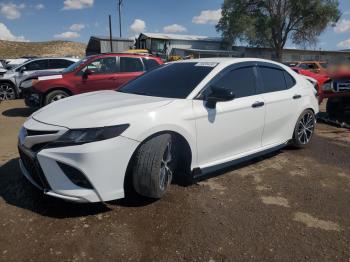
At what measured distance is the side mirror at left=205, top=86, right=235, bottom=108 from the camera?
12.5ft

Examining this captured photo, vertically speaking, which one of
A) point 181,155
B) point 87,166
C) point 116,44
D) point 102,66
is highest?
point 116,44

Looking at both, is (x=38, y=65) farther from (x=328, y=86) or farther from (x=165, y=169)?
(x=165, y=169)

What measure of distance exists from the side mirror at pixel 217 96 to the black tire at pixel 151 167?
68 cm

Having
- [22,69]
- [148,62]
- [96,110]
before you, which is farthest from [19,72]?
[96,110]

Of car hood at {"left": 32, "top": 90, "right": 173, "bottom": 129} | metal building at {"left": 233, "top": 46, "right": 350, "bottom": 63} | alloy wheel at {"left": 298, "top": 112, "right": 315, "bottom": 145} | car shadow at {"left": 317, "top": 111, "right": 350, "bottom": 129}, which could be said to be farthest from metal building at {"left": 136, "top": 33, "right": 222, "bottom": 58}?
car hood at {"left": 32, "top": 90, "right": 173, "bottom": 129}

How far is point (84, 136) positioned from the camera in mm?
3135

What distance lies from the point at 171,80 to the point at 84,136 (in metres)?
1.62

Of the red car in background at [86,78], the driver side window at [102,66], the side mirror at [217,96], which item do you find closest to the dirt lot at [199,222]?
the side mirror at [217,96]

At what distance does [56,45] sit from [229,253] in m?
74.0

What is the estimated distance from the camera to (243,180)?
439 centimetres

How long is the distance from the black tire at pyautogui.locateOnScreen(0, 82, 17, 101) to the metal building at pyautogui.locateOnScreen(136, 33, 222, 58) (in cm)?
2643

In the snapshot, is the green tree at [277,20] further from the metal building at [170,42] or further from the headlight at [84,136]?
the headlight at [84,136]

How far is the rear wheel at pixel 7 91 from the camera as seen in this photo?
40.3 ft

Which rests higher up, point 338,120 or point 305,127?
point 305,127
